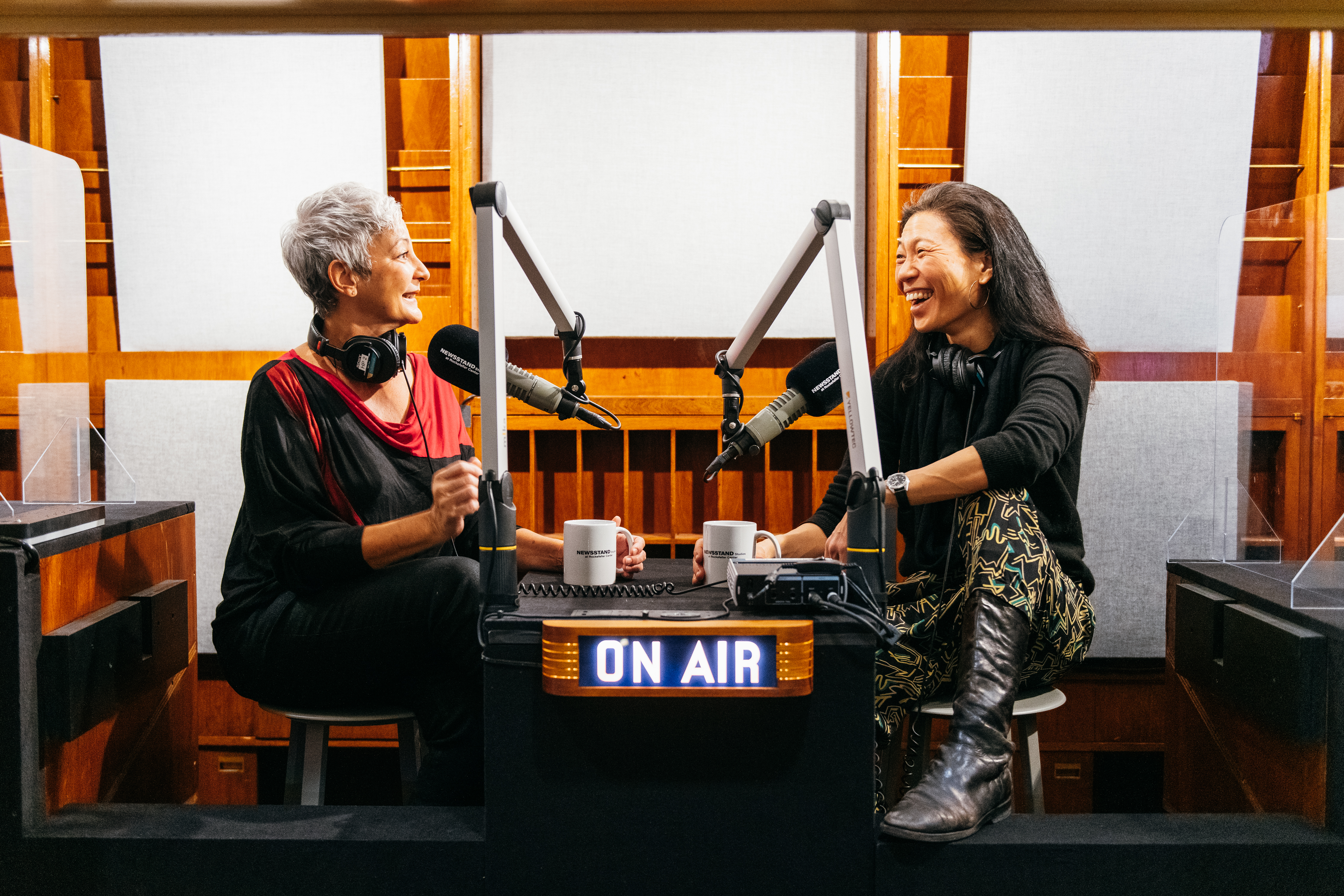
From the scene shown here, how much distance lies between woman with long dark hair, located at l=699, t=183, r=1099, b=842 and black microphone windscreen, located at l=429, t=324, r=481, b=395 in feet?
2.31

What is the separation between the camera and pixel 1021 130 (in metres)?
2.41

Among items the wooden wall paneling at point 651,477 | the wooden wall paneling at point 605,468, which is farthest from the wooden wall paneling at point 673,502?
the wooden wall paneling at point 605,468

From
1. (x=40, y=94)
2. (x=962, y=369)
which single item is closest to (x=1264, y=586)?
(x=962, y=369)

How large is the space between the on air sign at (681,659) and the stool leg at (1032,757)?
0.67 metres

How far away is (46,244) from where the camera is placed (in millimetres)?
1698

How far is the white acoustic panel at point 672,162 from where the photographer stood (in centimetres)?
249

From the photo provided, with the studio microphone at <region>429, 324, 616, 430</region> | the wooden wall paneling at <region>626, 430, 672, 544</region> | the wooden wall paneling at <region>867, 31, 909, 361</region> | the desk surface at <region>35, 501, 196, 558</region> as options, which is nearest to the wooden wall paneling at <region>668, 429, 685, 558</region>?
the wooden wall paneling at <region>626, 430, 672, 544</region>

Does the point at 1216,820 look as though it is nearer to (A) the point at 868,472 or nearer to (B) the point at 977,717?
(B) the point at 977,717

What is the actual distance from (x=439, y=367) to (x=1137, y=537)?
6.11 ft

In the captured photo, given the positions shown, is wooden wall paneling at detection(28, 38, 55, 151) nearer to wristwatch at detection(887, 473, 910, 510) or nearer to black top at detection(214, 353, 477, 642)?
black top at detection(214, 353, 477, 642)

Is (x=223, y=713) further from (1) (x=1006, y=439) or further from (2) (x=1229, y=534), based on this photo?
(2) (x=1229, y=534)

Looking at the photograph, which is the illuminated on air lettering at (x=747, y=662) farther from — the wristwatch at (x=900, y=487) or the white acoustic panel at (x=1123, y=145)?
the white acoustic panel at (x=1123, y=145)

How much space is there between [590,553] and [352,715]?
19.6 inches

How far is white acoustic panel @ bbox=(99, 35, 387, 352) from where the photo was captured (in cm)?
248
